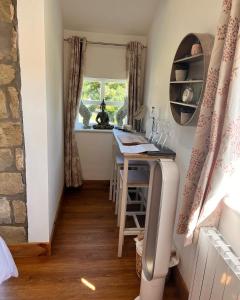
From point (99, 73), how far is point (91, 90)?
292 mm

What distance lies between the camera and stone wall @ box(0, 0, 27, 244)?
5.58 feet

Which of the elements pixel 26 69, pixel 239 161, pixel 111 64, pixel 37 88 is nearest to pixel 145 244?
pixel 239 161

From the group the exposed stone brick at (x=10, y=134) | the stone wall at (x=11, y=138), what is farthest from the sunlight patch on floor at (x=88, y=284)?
the exposed stone brick at (x=10, y=134)

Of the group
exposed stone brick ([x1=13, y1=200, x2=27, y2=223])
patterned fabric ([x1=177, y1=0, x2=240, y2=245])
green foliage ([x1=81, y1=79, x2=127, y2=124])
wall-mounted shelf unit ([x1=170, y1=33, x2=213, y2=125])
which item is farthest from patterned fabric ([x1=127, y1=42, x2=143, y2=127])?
patterned fabric ([x1=177, y1=0, x2=240, y2=245])

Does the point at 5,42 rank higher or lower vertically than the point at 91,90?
higher

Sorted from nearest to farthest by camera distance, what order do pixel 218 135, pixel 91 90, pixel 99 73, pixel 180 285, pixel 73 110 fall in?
pixel 218 135, pixel 180 285, pixel 73 110, pixel 99 73, pixel 91 90

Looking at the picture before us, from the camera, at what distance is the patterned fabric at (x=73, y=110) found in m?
3.07

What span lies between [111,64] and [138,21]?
0.63m

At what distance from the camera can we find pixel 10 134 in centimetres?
184

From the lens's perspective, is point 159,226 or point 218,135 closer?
point 218,135

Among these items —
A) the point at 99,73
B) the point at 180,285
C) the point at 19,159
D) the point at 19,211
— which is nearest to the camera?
the point at 180,285

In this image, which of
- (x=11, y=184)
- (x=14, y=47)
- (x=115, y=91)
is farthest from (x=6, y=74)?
(x=115, y=91)

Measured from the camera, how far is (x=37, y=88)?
1785 mm

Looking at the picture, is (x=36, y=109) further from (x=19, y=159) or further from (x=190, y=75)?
(x=190, y=75)
